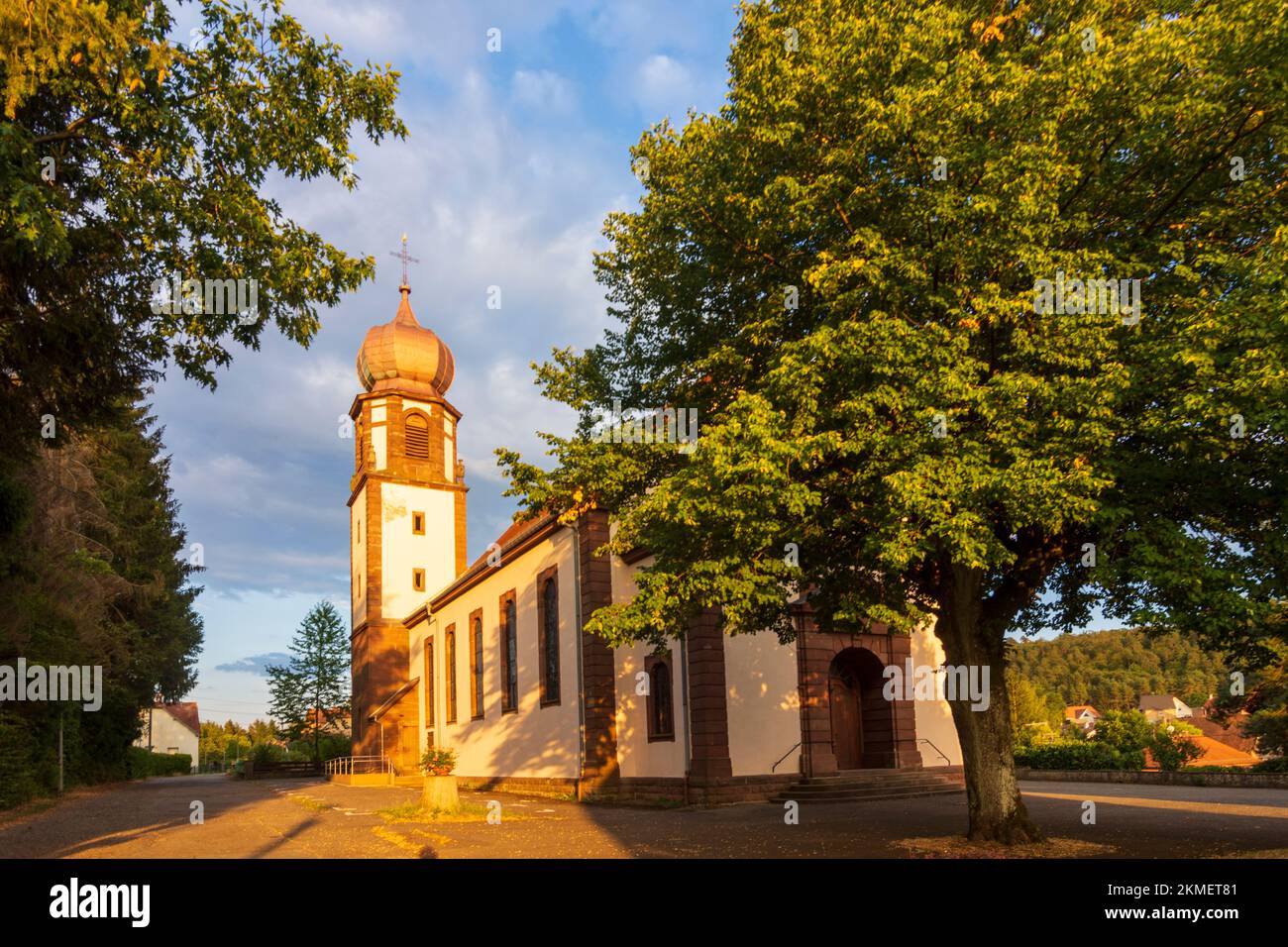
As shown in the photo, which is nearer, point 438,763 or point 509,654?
point 438,763

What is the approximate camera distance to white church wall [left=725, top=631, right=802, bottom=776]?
69.5ft

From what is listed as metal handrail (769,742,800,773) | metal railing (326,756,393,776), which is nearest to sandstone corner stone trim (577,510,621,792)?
metal handrail (769,742,800,773)

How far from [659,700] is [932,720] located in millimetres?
7733

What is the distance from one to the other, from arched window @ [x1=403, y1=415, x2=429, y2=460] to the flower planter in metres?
26.4

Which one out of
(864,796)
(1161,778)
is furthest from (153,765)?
(1161,778)

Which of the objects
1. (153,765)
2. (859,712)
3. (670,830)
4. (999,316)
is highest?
(999,316)

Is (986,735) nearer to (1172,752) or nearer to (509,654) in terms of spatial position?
(1172,752)

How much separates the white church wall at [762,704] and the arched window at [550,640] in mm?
6632

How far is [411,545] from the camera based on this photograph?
143 feet

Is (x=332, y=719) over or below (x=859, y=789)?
below

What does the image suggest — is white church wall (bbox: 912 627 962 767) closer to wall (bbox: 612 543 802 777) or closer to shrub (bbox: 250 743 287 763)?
wall (bbox: 612 543 802 777)

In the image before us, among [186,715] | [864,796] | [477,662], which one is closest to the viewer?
[864,796]

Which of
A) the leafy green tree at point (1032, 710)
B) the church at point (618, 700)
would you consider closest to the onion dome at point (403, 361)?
the church at point (618, 700)

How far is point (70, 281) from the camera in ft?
37.6
